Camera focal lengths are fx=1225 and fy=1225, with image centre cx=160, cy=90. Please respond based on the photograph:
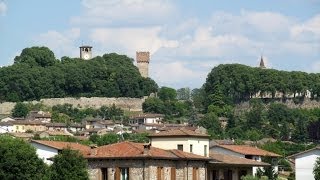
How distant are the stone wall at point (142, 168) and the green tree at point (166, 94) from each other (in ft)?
389

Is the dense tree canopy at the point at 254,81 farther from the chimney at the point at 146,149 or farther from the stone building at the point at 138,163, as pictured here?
the chimney at the point at 146,149

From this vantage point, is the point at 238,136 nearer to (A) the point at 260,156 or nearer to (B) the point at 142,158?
(A) the point at 260,156

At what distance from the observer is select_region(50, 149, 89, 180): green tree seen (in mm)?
51312

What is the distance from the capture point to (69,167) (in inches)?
2048

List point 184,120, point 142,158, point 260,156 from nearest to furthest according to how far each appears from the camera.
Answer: point 142,158, point 260,156, point 184,120

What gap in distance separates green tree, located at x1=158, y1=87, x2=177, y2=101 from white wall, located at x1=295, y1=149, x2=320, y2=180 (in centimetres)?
9927

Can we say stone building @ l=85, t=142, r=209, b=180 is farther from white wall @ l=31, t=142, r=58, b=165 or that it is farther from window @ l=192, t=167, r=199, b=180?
white wall @ l=31, t=142, r=58, b=165

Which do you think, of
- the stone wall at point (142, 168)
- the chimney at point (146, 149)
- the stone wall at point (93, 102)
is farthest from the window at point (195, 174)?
the stone wall at point (93, 102)

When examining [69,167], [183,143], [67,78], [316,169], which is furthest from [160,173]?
[67,78]

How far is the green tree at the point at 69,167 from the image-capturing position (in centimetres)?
5131

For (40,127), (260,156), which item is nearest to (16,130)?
(40,127)

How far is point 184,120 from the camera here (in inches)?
6132

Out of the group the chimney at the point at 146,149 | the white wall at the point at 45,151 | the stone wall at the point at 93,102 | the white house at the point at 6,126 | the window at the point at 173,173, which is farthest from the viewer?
the stone wall at the point at 93,102

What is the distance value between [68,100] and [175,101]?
1560 cm
